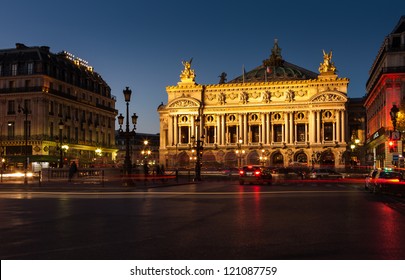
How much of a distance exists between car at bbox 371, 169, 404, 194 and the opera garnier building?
78.4 metres

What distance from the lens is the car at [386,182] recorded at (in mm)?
29328

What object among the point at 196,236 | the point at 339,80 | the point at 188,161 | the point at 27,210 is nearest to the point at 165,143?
the point at 188,161

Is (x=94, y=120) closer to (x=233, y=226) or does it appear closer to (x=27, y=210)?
(x=27, y=210)

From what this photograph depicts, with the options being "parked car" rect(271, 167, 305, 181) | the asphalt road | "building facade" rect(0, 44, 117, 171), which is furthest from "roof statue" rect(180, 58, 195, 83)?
the asphalt road

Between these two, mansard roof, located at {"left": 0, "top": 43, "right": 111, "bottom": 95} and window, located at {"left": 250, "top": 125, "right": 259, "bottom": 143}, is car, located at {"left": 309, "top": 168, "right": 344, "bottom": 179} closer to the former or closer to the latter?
mansard roof, located at {"left": 0, "top": 43, "right": 111, "bottom": 95}

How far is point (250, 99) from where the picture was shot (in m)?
121

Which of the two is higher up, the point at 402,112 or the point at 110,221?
the point at 402,112

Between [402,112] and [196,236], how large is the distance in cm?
4197

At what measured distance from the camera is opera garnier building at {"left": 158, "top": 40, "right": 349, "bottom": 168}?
11456 cm

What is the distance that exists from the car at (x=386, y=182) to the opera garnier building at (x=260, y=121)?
7837 cm

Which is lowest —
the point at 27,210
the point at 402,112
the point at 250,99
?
the point at 27,210

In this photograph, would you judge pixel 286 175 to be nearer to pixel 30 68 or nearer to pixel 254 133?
pixel 30 68

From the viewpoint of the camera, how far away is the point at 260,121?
11988 cm

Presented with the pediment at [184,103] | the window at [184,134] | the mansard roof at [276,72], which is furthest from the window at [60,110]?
the mansard roof at [276,72]
